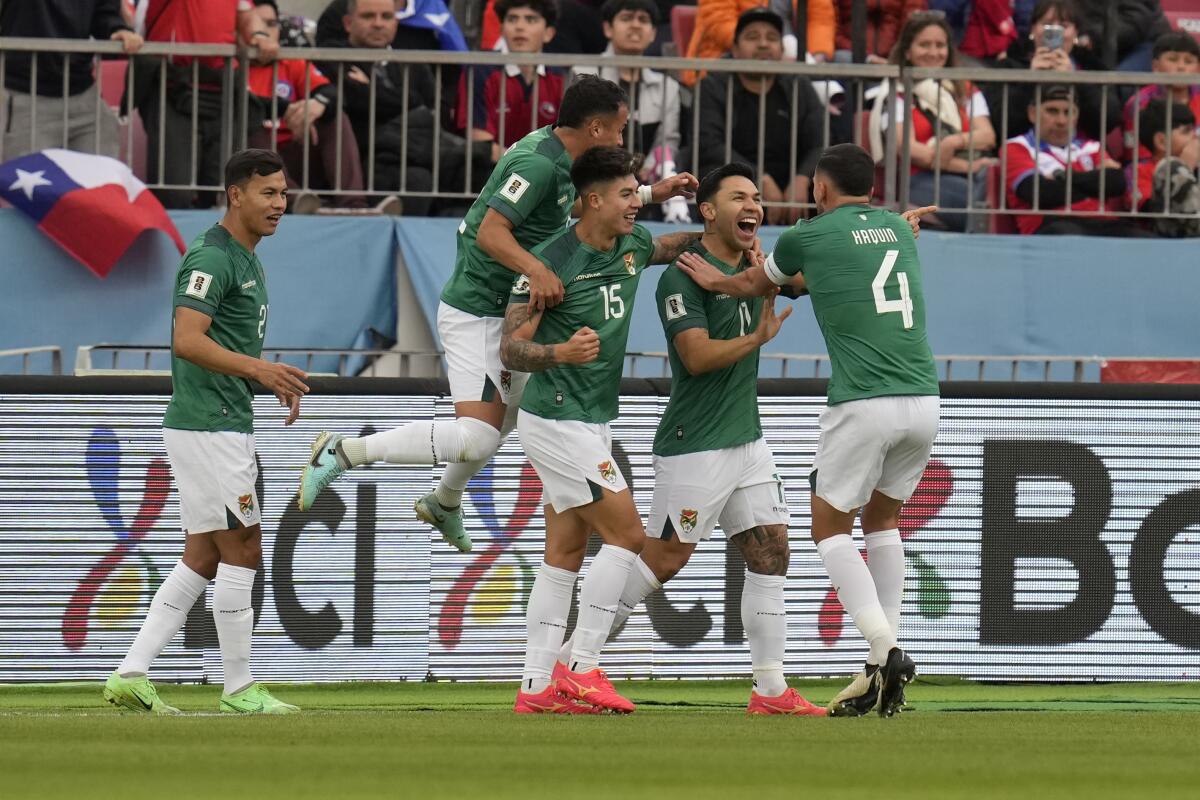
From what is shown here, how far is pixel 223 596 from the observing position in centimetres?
892

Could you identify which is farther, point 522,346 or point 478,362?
point 478,362

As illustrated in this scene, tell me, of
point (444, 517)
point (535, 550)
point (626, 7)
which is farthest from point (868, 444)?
point (626, 7)

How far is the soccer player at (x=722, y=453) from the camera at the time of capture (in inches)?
333

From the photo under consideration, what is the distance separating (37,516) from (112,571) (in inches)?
20.2

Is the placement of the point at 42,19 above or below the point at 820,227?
above

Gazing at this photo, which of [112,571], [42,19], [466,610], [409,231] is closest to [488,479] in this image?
[466,610]

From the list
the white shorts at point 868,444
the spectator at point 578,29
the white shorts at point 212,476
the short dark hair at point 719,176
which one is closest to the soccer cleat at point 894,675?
the white shorts at point 868,444

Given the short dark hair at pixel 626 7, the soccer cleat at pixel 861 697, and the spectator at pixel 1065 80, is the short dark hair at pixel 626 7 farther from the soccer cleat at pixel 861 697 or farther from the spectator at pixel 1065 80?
the soccer cleat at pixel 861 697

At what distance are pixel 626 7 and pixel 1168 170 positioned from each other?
13.4 ft

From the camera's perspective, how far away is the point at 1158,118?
14336mm

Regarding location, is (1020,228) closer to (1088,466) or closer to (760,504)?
(1088,466)

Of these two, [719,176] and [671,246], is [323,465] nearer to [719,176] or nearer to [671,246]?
[671,246]

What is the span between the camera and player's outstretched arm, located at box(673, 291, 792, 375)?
8.35 m

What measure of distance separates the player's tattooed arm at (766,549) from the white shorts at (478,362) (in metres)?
1.21
